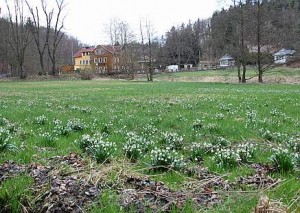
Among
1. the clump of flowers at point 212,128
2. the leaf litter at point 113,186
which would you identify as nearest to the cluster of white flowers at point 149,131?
the clump of flowers at point 212,128

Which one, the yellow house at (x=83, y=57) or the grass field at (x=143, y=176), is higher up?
the yellow house at (x=83, y=57)

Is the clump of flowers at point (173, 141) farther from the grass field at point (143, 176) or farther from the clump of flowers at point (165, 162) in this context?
the clump of flowers at point (165, 162)

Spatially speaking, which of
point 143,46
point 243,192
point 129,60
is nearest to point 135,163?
point 243,192

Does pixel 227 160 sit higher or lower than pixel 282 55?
lower

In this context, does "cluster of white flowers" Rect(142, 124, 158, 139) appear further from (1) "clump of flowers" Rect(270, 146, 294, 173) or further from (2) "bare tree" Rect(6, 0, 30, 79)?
(2) "bare tree" Rect(6, 0, 30, 79)

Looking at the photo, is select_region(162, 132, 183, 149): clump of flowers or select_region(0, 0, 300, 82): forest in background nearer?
select_region(162, 132, 183, 149): clump of flowers

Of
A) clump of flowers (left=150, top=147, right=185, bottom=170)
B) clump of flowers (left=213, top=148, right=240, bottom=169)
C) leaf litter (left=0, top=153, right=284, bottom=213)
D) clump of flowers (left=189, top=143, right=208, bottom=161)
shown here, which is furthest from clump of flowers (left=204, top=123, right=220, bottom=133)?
clump of flowers (left=150, top=147, right=185, bottom=170)

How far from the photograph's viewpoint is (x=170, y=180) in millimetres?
4180

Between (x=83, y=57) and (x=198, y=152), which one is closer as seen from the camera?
(x=198, y=152)

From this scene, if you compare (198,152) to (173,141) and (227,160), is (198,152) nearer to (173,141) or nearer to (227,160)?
(227,160)

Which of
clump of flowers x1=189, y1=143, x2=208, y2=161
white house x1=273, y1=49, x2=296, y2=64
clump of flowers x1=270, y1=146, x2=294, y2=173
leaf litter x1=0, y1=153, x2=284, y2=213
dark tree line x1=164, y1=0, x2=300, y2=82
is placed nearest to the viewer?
leaf litter x1=0, y1=153, x2=284, y2=213

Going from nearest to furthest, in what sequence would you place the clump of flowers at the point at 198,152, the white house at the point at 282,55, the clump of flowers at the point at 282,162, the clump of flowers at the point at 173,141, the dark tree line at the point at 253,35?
the clump of flowers at the point at 282,162 → the clump of flowers at the point at 198,152 → the clump of flowers at the point at 173,141 → the dark tree line at the point at 253,35 → the white house at the point at 282,55

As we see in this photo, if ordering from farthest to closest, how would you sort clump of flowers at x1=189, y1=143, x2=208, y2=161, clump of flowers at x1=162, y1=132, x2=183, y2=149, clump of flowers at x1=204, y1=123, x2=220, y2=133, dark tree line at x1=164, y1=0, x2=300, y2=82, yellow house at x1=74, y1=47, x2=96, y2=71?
yellow house at x1=74, y1=47, x2=96, y2=71, dark tree line at x1=164, y1=0, x2=300, y2=82, clump of flowers at x1=204, y1=123, x2=220, y2=133, clump of flowers at x1=162, y1=132, x2=183, y2=149, clump of flowers at x1=189, y1=143, x2=208, y2=161

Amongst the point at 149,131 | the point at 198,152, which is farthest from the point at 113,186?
the point at 149,131
